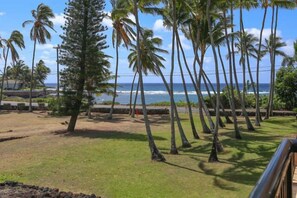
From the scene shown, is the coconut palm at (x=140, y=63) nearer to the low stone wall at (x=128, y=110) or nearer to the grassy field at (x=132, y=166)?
the grassy field at (x=132, y=166)

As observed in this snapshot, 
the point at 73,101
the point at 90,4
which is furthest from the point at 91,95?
the point at 90,4

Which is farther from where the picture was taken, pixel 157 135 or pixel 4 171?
pixel 157 135

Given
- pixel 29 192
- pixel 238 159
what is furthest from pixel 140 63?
pixel 29 192

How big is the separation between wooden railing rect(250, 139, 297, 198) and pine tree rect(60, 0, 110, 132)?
80.2 feet

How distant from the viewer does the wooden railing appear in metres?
1.45

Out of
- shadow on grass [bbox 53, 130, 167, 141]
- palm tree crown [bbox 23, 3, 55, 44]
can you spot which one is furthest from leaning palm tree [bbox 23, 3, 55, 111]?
shadow on grass [bbox 53, 130, 167, 141]

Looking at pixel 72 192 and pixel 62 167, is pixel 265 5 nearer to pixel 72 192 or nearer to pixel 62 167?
pixel 62 167

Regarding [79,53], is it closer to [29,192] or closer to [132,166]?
[132,166]

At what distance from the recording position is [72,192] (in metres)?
11.3

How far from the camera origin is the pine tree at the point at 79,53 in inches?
1033

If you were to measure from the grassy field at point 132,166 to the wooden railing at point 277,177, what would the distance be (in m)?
8.88

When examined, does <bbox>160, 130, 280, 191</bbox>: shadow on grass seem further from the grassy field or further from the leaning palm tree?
the leaning palm tree

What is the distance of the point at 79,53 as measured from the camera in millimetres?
26172

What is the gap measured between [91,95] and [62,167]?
510 inches
